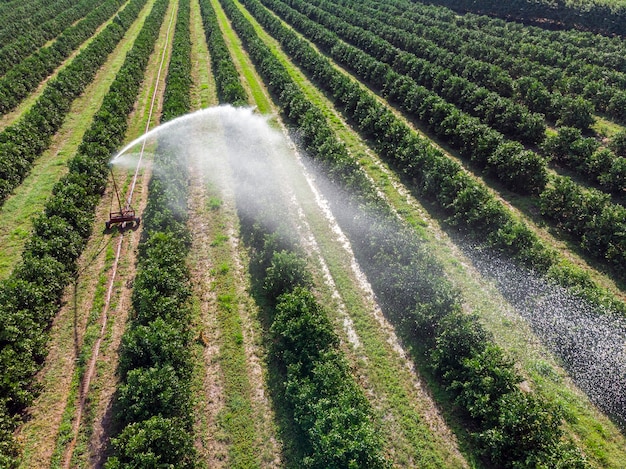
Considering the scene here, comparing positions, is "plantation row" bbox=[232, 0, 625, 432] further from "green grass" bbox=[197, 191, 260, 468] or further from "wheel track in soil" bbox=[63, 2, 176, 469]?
"wheel track in soil" bbox=[63, 2, 176, 469]

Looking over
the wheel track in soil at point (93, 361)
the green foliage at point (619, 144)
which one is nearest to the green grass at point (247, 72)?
the wheel track in soil at point (93, 361)

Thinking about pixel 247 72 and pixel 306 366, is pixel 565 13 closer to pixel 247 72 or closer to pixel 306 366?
pixel 247 72

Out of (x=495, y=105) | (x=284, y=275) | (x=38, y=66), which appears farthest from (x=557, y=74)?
(x=38, y=66)

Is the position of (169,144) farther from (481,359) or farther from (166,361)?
(481,359)

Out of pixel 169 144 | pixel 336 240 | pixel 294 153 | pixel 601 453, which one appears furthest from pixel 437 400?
pixel 169 144

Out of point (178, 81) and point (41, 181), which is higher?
point (178, 81)

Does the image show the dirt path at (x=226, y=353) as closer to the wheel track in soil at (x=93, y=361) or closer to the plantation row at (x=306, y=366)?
the plantation row at (x=306, y=366)

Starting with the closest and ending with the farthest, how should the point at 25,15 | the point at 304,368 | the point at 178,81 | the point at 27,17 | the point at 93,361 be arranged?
the point at 304,368, the point at 93,361, the point at 178,81, the point at 27,17, the point at 25,15

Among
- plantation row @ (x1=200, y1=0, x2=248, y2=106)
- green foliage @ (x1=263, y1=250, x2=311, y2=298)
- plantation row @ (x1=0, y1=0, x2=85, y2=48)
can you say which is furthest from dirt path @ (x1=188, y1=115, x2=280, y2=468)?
plantation row @ (x1=0, y1=0, x2=85, y2=48)
